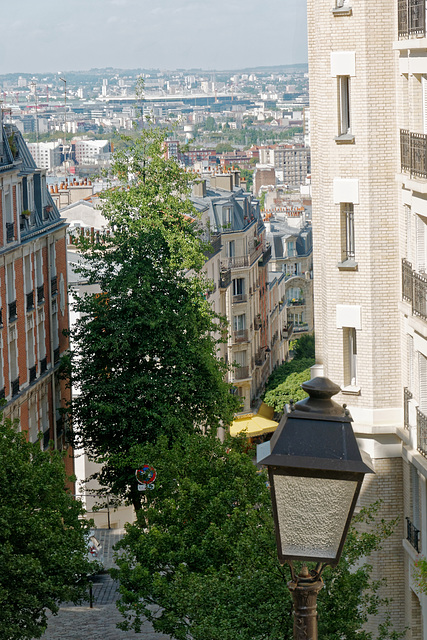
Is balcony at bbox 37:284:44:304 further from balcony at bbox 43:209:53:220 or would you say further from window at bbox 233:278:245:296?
window at bbox 233:278:245:296

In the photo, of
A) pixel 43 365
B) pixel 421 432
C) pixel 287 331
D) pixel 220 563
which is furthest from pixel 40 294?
pixel 287 331

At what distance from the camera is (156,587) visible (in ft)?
81.7

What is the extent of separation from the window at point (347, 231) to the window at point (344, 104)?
190cm

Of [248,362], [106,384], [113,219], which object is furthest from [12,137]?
[248,362]

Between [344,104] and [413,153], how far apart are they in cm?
296

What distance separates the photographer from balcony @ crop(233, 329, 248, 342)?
275ft

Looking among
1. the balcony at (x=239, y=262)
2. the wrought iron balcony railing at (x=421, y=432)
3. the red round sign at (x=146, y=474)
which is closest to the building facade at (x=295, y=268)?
the balcony at (x=239, y=262)

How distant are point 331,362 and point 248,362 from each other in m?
55.4

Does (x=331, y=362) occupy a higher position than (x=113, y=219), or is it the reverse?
(x=113, y=219)

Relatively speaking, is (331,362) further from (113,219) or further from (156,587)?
(113,219)

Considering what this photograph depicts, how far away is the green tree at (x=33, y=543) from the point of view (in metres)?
28.8

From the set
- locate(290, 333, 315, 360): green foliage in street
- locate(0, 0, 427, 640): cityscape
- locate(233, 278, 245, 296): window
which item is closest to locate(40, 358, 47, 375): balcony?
locate(0, 0, 427, 640): cityscape

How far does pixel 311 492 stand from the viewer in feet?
25.9

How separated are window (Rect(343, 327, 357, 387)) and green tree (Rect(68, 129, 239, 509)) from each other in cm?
1446
